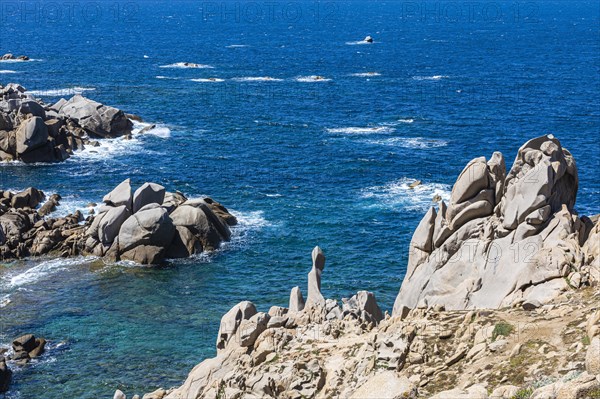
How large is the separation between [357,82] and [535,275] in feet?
426

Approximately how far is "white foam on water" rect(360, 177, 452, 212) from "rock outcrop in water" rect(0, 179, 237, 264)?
18.2 m

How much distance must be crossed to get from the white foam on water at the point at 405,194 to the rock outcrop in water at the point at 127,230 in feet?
59.8

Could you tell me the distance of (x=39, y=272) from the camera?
243ft

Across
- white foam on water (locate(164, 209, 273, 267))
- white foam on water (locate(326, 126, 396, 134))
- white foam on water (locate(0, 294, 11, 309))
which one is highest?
white foam on water (locate(326, 126, 396, 134))

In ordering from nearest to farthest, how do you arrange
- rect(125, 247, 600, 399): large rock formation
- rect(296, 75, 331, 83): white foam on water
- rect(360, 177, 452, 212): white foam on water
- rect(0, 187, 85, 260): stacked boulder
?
rect(125, 247, 600, 399): large rock formation → rect(0, 187, 85, 260): stacked boulder → rect(360, 177, 452, 212): white foam on water → rect(296, 75, 331, 83): white foam on water

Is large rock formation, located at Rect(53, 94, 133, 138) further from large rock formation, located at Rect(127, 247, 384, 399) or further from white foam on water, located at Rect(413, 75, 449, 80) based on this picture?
large rock formation, located at Rect(127, 247, 384, 399)

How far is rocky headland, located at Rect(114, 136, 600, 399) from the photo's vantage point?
30000mm

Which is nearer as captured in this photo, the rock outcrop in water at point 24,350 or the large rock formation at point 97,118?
the rock outcrop in water at point 24,350

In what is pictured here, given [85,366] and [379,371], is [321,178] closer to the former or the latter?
[85,366]

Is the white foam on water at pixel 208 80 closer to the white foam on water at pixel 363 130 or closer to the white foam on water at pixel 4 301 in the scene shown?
the white foam on water at pixel 363 130

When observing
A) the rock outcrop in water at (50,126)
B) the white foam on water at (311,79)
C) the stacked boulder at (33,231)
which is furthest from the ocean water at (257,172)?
the rock outcrop in water at (50,126)

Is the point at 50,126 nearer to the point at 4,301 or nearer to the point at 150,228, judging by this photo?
the point at 150,228

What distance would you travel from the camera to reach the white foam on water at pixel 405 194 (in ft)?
296

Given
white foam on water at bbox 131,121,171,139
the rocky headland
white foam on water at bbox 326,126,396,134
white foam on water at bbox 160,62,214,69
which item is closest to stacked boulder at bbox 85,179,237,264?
the rocky headland
